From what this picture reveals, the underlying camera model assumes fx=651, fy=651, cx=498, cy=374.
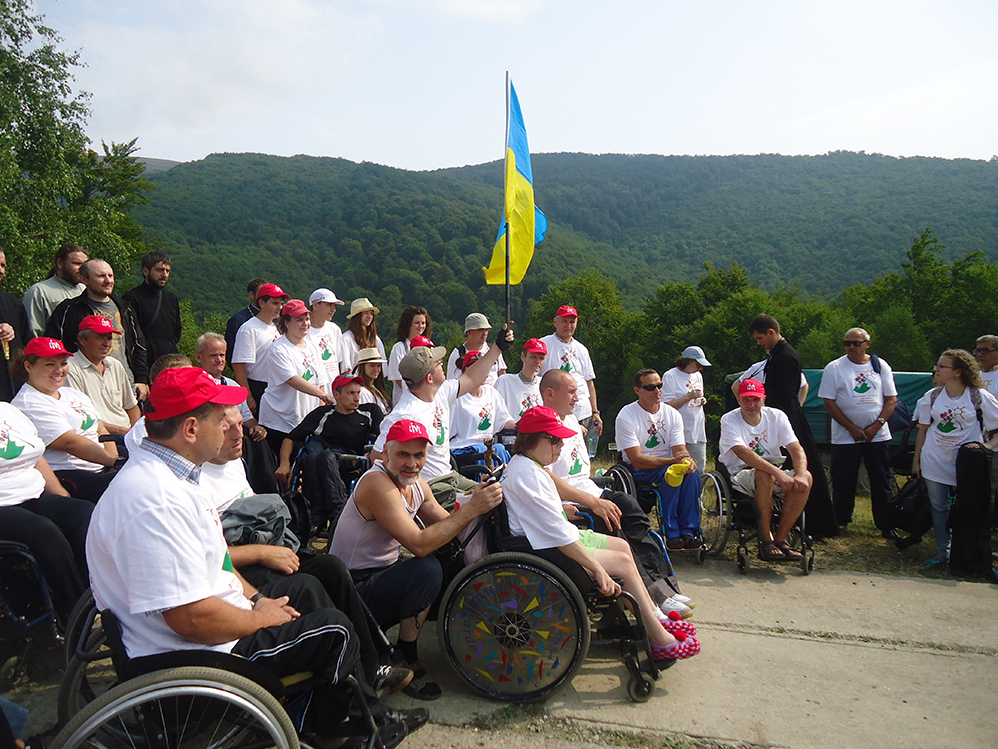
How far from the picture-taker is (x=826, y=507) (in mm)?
5555

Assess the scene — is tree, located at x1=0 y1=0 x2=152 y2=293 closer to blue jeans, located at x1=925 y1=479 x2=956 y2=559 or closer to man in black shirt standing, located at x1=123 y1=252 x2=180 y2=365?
man in black shirt standing, located at x1=123 y1=252 x2=180 y2=365

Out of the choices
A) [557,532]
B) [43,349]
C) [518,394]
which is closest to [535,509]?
[557,532]

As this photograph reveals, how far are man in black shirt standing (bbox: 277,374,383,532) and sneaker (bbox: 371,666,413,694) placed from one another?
1.49 meters

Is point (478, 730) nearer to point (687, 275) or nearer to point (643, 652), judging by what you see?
point (643, 652)

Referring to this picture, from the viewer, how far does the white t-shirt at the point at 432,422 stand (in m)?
3.94

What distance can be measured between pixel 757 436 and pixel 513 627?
120 inches

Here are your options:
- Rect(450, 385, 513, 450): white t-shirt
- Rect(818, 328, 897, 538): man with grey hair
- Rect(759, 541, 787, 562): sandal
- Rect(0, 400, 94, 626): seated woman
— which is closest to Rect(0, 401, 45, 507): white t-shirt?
Rect(0, 400, 94, 626): seated woman

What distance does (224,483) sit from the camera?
317cm

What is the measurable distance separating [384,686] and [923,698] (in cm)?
258

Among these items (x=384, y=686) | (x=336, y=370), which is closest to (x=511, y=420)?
(x=336, y=370)

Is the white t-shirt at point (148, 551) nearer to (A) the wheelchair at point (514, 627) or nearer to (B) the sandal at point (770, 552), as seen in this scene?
(A) the wheelchair at point (514, 627)

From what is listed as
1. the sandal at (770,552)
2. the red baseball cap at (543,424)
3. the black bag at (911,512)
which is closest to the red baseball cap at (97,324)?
the red baseball cap at (543,424)

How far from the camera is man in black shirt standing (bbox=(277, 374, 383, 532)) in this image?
427 cm

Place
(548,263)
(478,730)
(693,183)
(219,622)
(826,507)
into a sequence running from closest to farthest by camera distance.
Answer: (219,622), (478,730), (826,507), (548,263), (693,183)
